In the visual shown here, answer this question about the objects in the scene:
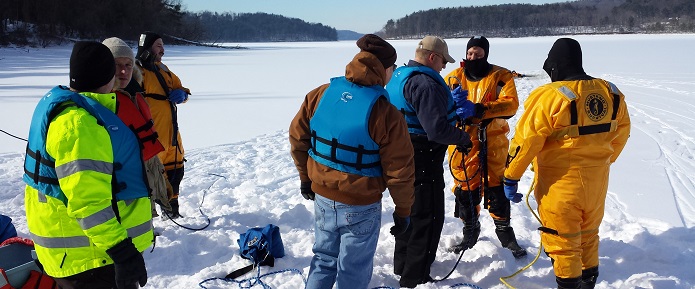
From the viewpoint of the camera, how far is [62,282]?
83.4 inches

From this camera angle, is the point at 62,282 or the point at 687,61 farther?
the point at 687,61

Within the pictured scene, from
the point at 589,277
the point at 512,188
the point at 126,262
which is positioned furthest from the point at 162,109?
the point at 589,277

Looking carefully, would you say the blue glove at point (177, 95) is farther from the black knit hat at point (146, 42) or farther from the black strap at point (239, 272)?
the black strap at point (239, 272)

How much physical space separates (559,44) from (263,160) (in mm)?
4692

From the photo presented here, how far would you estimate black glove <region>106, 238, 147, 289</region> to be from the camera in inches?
76.3

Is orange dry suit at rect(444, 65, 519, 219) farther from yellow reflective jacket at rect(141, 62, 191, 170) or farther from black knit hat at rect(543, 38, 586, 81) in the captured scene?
yellow reflective jacket at rect(141, 62, 191, 170)

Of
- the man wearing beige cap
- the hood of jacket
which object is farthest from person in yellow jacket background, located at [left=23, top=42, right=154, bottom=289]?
the man wearing beige cap

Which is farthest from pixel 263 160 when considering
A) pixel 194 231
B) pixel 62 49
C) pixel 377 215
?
pixel 62 49

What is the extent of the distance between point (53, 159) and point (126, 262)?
0.49m

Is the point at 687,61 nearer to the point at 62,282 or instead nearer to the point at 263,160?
the point at 263,160

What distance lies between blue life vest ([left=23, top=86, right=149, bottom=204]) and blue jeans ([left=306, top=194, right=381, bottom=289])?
35.8 inches

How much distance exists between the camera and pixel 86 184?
1842 mm

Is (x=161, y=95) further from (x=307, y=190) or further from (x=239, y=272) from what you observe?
(x=307, y=190)

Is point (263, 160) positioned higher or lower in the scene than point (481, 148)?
lower
